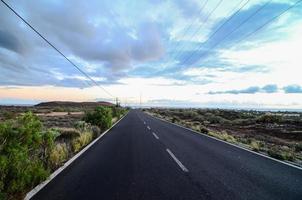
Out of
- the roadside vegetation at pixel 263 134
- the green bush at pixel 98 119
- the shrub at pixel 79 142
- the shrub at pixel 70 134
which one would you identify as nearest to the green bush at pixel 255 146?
the roadside vegetation at pixel 263 134

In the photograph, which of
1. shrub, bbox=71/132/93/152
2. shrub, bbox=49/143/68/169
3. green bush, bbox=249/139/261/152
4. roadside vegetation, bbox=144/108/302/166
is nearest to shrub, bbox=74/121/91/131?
shrub, bbox=71/132/93/152

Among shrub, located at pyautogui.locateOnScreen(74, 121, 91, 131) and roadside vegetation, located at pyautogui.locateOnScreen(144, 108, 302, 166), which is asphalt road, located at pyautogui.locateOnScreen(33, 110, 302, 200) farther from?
shrub, located at pyautogui.locateOnScreen(74, 121, 91, 131)

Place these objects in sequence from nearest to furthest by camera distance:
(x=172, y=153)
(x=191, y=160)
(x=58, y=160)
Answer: (x=58, y=160) < (x=191, y=160) < (x=172, y=153)

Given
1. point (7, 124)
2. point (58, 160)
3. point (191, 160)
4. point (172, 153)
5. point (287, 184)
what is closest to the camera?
point (7, 124)

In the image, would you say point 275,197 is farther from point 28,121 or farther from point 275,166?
point 28,121

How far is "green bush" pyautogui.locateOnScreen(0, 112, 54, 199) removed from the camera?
609 cm

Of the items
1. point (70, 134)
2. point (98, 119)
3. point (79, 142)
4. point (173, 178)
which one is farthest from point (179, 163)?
point (98, 119)

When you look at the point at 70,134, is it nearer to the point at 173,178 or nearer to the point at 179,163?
the point at 179,163

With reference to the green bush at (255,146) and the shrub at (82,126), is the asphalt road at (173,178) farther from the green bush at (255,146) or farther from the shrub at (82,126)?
the shrub at (82,126)

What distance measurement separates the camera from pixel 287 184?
734cm

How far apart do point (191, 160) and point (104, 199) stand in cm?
530

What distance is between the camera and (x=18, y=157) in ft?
21.0

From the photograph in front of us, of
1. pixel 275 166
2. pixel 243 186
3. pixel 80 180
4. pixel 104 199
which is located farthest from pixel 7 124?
pixel 275 166

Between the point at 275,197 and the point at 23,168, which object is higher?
the point at 23,168
